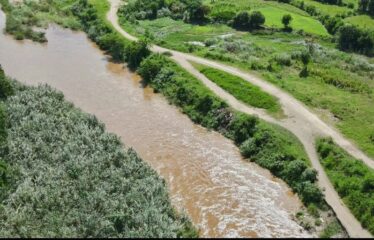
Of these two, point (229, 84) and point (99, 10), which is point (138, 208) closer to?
point (229, 84)

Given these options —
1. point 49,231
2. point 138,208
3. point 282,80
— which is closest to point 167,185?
point 138,208

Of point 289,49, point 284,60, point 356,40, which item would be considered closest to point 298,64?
point 284,60

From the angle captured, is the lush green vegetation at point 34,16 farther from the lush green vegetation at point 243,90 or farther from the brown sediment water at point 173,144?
the lush green vegetation at point 243,90

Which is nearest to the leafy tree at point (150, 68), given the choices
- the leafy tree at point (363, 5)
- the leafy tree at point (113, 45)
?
the leafy tree at point (113, 45)

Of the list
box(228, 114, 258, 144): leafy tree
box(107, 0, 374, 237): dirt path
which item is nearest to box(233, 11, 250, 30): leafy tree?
box(107, 0, 374, 237): dirt path

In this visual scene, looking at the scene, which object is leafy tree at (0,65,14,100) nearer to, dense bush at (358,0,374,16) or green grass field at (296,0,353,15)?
green grass field at (296,0,353,15)

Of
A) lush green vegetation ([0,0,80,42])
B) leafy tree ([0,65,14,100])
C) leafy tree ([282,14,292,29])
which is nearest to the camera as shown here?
leafy tree ([0,65,14,100])
